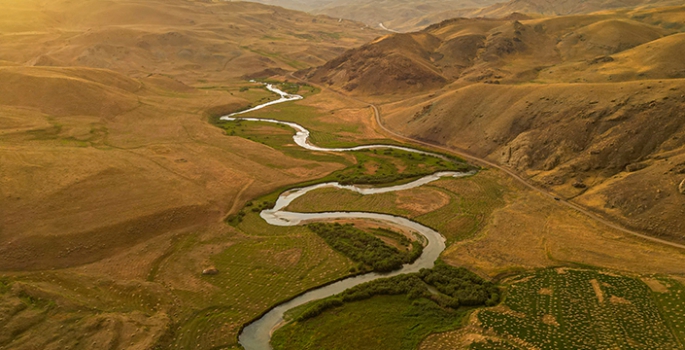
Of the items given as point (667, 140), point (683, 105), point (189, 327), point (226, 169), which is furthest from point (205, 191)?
point (683, 105)

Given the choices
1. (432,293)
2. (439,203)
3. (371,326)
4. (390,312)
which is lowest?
(371,326)

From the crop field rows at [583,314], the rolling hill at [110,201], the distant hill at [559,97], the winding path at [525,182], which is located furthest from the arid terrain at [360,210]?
the winding path at [525,182]

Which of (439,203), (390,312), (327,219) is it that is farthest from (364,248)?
(439,203)

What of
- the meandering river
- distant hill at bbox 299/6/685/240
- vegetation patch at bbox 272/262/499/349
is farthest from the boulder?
distant hill at bbox 299/6/685/240

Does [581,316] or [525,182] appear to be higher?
[525,182]

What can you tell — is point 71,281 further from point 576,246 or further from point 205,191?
point 576,246

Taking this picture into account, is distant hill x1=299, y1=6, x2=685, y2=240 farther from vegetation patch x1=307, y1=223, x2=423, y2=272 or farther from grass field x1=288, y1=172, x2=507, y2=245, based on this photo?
vegetation patch x1=307, y1=223, x2=423, y2=272

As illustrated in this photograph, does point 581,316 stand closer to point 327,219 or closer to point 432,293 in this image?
point 432,293
